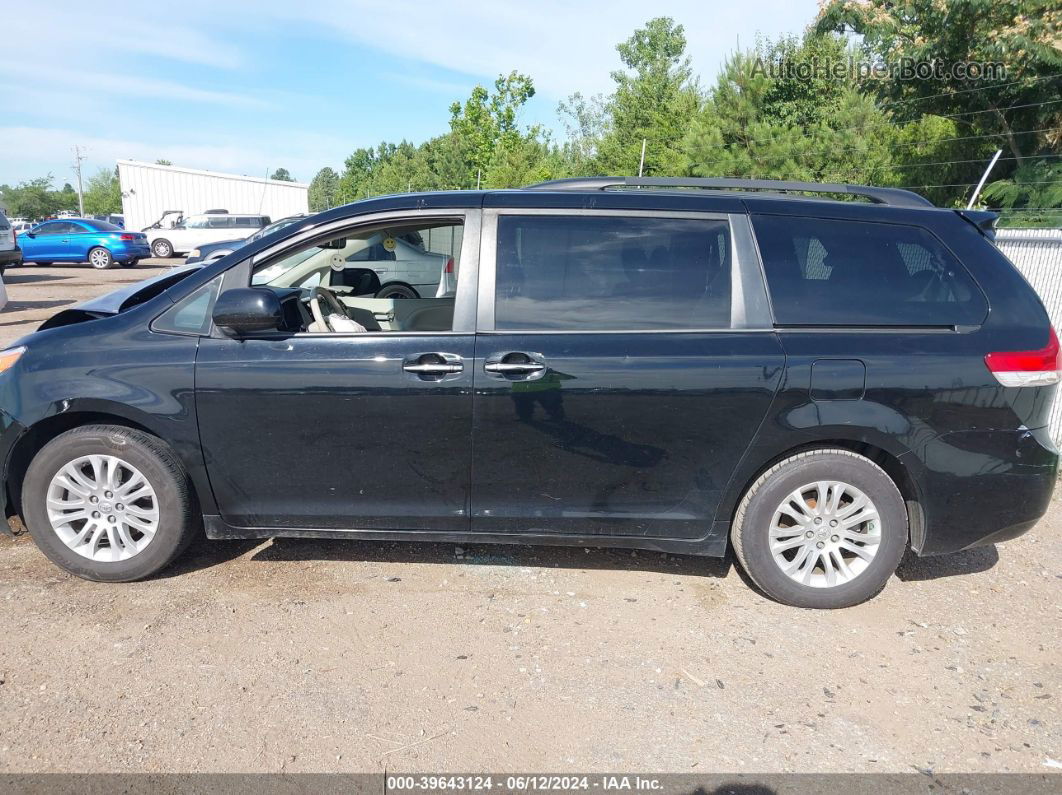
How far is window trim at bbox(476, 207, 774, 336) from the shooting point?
3.59 m

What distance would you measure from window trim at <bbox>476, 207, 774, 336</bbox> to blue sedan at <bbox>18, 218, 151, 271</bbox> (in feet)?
84.8

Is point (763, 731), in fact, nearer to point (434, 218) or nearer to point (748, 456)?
point (748, 456)

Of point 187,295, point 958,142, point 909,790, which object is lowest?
point 909,790

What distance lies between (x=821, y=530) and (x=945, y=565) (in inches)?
45.8

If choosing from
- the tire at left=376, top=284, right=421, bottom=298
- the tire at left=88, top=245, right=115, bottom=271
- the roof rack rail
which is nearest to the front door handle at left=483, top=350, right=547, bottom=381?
the roof rack rail

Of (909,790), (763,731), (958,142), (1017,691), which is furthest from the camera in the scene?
(958,142)

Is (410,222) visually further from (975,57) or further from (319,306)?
(975,57)

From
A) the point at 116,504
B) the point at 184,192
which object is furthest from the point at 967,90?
the point at 184,192

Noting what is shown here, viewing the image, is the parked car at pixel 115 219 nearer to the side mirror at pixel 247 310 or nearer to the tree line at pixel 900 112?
the tree line at pixel 900 112

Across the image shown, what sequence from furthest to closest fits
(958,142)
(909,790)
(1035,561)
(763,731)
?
(958,142), (1035,561), (763,731), (909,790)

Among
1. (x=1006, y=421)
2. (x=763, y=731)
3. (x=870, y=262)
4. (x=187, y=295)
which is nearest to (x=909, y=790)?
(x=763, y=731)

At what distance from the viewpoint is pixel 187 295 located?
3.73 metres

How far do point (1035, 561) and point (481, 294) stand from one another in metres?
3.45

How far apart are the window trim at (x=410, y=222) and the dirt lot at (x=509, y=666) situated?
4.09 feet
